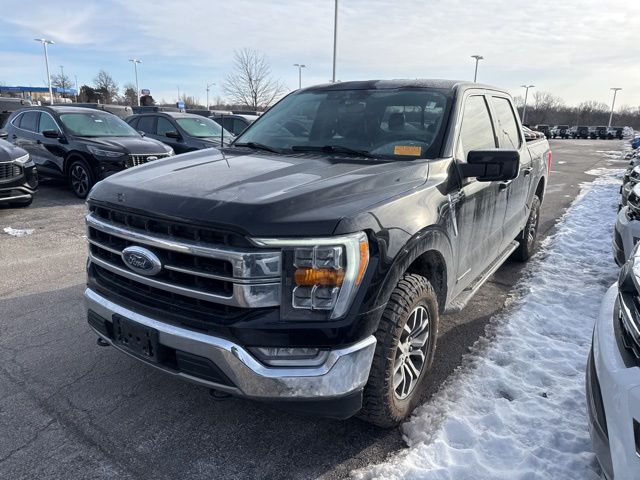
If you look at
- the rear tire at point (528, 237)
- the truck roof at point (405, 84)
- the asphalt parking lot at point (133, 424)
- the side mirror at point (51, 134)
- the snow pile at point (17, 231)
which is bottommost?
the asphalt parking lot at point (133, 424)

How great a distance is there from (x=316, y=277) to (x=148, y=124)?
1114cm

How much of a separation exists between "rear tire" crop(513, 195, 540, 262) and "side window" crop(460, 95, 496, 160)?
2.03 meters

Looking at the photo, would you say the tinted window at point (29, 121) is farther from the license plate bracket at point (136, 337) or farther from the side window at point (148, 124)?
the license plate bracket at point (136, 337)

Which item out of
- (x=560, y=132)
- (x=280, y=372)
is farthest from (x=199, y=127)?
(x=560, y=132)

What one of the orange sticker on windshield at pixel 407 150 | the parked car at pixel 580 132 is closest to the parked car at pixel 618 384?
the orange sticker on windshield at pixel 407 150

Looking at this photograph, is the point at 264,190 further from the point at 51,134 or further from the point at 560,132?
the point at 560,132

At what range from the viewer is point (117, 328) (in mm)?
2555

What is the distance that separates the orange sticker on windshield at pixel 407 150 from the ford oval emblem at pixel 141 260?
1681 mm

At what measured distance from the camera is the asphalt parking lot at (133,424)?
7.97ft

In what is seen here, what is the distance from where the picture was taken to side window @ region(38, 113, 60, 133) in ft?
31.7

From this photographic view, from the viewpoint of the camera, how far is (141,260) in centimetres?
240

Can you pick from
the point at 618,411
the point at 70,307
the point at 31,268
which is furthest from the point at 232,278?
the point at 31,268

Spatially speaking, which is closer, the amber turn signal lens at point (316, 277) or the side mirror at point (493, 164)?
the amber turn signal lens at point (316, 277)

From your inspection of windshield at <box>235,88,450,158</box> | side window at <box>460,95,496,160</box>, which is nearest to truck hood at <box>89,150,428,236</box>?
windshield at <box>235,88,450,158</box>
